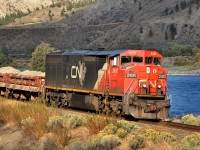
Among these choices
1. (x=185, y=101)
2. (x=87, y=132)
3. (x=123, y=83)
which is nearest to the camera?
(x=87, y=132)

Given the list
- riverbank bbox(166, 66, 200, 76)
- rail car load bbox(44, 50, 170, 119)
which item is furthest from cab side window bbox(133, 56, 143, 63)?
riverbank bbox(166, 66, 200, 76)

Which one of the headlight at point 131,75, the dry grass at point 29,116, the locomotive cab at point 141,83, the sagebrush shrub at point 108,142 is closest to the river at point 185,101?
the locomotive cab at point 141,83

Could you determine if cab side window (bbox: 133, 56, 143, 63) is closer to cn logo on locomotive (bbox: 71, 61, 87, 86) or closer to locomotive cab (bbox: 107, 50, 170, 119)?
locomotive cab (bbox: 107, 50, 170, 119)

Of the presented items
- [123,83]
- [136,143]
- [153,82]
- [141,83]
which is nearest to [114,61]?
[123,83]

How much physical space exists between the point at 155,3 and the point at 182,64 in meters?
54.5

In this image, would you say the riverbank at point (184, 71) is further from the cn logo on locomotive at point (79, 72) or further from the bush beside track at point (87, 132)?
the bush beside track at point (87, 132)

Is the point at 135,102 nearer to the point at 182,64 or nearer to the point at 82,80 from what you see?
the point at 82,80

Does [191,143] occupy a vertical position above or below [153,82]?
below

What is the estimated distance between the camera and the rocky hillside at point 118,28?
135 meters

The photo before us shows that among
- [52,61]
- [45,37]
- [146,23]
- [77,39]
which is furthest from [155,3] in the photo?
[52,61]

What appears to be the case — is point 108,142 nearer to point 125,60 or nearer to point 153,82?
point 125,60

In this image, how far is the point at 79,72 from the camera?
2450 centimetres

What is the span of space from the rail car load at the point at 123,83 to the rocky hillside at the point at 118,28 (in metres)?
104

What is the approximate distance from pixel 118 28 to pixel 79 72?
439 feet
